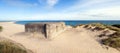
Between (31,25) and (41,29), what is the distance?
1.23 m

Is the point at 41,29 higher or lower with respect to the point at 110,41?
higher

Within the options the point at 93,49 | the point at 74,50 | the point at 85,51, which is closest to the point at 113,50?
the point at 93,49

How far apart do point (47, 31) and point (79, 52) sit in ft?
12.3

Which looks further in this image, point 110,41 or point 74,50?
point 110,41

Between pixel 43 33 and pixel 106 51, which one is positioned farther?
pixel 43 33

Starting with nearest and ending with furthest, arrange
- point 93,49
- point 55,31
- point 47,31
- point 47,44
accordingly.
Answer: point 93,49 < point 47,44 < point 47,31 < point 55,31

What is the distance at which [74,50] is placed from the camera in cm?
867

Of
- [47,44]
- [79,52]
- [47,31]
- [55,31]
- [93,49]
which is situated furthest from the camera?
[55,31]

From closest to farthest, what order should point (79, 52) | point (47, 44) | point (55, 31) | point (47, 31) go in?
point (79, 52), point (47, 44), point (47, 31), point (55, 31)

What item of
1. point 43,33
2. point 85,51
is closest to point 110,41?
point 85,51

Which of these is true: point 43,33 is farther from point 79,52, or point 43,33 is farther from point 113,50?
point 113,50

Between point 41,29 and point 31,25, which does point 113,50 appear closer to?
point 41,29

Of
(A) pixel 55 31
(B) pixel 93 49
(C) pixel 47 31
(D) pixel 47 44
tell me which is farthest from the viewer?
(A) pixel 55 31

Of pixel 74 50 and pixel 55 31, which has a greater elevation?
pixel 55 31
